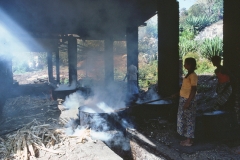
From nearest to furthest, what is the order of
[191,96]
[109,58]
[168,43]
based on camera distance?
[191,96], [168,43], [109,58]

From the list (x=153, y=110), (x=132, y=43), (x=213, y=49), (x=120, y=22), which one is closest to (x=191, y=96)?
(x=153, y=110)

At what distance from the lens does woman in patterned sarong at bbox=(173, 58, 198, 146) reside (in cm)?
372

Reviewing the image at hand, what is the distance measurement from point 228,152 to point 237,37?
2510mm

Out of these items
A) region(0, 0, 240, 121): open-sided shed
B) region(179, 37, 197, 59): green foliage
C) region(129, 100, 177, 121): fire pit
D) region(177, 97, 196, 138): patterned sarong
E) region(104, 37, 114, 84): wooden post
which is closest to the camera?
region(177, 97, 196, 138): patterned sarong

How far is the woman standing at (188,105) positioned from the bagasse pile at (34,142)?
2.09 m

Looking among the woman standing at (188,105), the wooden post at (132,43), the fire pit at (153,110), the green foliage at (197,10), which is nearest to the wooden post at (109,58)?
the wooden post at (132,43)

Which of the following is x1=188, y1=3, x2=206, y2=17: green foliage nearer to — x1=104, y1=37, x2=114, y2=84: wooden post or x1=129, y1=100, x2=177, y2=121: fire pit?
x1=104, y1=37, x2=114, y2=84: wooden post

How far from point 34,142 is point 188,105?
3.25 meters

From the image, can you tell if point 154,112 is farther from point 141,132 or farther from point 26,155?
point 26,155

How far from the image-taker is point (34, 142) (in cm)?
402

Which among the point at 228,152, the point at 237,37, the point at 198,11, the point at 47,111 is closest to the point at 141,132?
the point at 228,152

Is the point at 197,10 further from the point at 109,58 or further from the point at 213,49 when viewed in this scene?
the point at 109,58

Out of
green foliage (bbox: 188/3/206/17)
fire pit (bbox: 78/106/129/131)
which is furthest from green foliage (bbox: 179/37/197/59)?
green foliage (bbox: 188/3/206/17)

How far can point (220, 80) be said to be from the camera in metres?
4.48
